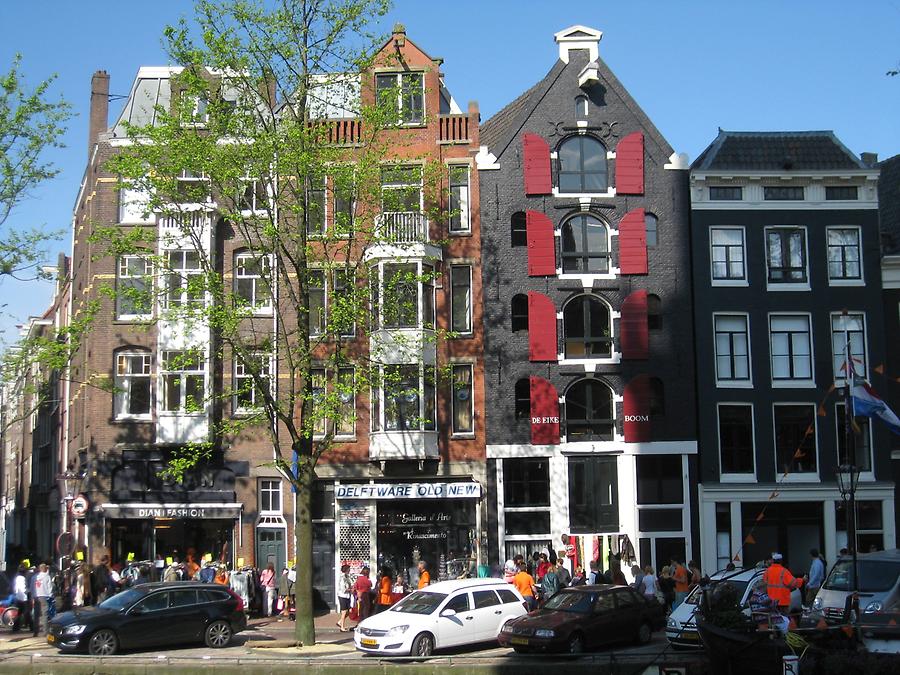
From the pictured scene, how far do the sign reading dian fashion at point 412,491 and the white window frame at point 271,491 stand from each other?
6.40 ft

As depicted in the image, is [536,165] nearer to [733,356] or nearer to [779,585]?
[733,356]

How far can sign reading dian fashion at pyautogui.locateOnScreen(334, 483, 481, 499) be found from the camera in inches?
1431

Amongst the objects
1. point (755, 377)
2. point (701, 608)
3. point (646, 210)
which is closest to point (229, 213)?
point (701, 608)

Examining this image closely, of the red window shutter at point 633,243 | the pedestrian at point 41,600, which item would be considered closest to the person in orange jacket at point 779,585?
the red window shutter at point 633,243

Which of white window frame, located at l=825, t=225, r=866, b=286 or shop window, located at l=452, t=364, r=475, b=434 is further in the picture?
white window frame, located at l=825, t=225, r=866, b=286

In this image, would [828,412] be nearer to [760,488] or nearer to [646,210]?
[760,488]

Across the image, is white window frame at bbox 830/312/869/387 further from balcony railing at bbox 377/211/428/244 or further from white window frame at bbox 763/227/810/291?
balcony railing at bbox 377/211/428/244

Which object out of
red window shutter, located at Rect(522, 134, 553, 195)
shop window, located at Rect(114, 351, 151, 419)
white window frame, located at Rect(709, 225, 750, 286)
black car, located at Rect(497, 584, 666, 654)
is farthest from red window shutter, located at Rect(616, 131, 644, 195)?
shop window, located at Rect(114, 351, 151, 419)

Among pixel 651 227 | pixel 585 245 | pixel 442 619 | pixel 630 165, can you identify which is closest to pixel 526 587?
pixel 442 619

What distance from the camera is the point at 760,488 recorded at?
37.2 meters

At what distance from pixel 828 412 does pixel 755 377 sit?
8.88 ft

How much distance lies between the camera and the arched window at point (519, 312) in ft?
125

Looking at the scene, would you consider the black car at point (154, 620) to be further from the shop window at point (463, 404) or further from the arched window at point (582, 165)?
the arched window at point (582, 165)

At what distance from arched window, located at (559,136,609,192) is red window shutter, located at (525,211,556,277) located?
4.75 feet
